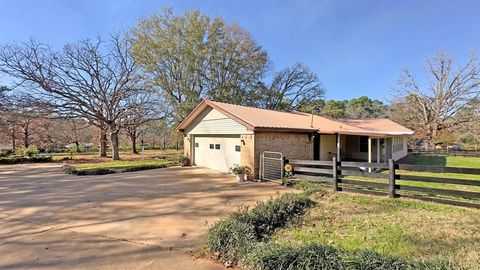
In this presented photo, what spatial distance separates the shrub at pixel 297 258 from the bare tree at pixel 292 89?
27616 mm

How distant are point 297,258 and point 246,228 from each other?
3.82 feet

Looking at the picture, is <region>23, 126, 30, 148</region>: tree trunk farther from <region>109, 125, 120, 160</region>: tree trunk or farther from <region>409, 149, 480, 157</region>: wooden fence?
<region>409, 149, 480, 157</region>: wooden fence

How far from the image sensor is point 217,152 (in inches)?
578

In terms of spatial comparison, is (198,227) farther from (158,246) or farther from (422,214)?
(422,214)

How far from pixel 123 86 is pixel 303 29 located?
16442 mm

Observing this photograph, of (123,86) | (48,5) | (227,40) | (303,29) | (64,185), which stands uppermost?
(227,40)

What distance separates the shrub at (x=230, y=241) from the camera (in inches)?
152

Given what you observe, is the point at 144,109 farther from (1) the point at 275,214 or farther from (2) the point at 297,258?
(2) the point at 297,258

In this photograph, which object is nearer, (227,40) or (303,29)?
(303,29)

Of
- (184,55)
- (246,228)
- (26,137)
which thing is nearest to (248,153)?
(246,228)

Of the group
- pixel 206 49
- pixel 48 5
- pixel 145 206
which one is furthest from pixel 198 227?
pixel 206 49

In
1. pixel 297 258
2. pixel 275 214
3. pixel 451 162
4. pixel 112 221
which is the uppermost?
pixel 297 258

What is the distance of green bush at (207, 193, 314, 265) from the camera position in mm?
3930

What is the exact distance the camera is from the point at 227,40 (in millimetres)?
26703
